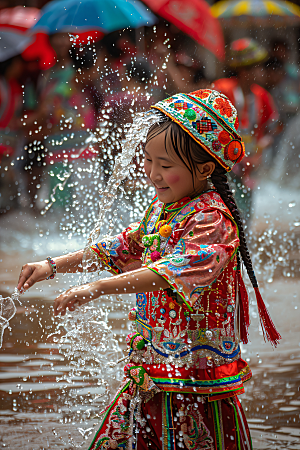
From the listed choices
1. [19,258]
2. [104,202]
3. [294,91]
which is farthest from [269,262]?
[104,202]

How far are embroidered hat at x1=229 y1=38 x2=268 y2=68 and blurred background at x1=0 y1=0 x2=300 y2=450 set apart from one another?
10mm

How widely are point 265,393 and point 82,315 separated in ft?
3.23

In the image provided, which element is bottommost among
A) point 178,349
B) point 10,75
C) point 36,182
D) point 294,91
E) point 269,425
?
point 269,425

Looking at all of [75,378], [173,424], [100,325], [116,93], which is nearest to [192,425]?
[173,424]

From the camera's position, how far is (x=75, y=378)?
7.77ft

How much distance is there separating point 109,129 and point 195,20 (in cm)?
115

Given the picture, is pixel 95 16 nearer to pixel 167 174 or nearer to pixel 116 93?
pixel 116 93

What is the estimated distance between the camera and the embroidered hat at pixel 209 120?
48.3 inches

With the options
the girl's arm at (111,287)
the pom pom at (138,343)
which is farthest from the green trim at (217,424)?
the girl's arm at (111,287)

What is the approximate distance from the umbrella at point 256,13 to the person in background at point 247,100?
Answer: 0.63 feet

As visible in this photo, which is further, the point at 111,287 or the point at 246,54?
the point at 246,54

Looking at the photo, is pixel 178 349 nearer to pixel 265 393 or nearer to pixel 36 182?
pixel 265 393

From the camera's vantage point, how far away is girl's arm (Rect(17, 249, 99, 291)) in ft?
4.42

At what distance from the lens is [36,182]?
549 cm
